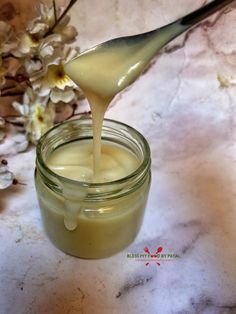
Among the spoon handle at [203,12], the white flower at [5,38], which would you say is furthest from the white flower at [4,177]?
the spoon handle at [203,12]

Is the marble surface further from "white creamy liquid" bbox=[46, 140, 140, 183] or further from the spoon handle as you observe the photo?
the spoon handle

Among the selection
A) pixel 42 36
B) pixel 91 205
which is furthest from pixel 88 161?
pixel 42 36

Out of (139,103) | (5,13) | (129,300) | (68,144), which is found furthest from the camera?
(139,103)

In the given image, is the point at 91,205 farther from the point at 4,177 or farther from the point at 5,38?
the point at 5,38

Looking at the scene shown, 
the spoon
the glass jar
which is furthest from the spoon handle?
the glass jar

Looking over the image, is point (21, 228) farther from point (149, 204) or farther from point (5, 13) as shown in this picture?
point (5, 13)

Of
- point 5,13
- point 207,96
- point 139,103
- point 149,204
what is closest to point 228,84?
point 207,96
